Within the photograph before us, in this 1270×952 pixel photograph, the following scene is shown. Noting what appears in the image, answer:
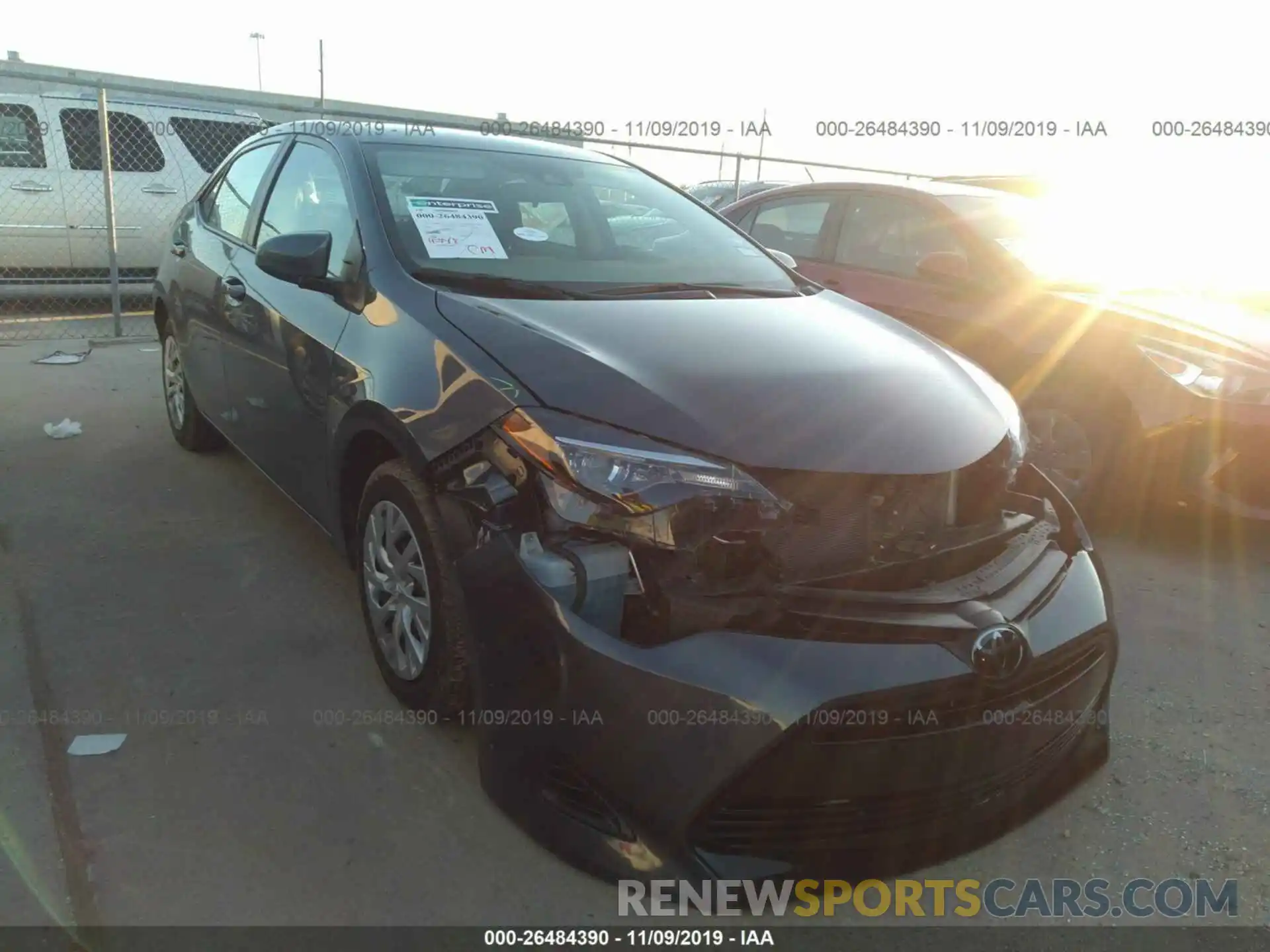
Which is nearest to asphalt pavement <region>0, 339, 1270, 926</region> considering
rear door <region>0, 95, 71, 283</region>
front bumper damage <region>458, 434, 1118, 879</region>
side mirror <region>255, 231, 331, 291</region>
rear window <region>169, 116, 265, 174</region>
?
front bumper damage <region>458, 434, 1118, 879</region>

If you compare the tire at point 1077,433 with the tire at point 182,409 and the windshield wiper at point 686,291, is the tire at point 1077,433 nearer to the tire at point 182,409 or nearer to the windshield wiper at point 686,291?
the windshield wiper at point 686,291

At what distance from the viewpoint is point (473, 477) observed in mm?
2131

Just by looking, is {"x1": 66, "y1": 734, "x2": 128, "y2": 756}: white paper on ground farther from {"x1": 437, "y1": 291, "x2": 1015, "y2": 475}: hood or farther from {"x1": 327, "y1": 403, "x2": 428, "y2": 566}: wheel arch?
{"x1": 437, "y1": 291, "x2": 1015, "y2": 475}: hood

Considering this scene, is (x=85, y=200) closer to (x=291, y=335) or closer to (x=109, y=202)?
(x=109, y=202)

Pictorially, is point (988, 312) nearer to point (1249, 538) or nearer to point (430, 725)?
point (1249, 538)

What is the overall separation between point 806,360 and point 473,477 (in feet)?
2.94

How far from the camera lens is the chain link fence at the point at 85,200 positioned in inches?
332

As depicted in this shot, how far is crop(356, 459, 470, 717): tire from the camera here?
2.27 m

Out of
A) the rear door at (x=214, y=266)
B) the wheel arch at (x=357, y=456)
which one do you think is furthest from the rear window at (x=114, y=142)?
the wheel arch at (x=357, y=456)

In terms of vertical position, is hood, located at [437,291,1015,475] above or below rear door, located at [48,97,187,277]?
below

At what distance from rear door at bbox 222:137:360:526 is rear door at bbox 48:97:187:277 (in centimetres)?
590

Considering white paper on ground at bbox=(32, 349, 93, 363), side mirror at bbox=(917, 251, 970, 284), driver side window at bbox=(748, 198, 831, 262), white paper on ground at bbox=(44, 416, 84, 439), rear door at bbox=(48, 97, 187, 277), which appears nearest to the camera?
side mirror at bbox=(917, 251, 970, 284)

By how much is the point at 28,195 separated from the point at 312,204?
23.0 ft

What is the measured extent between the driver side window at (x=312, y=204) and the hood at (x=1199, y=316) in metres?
3.20
